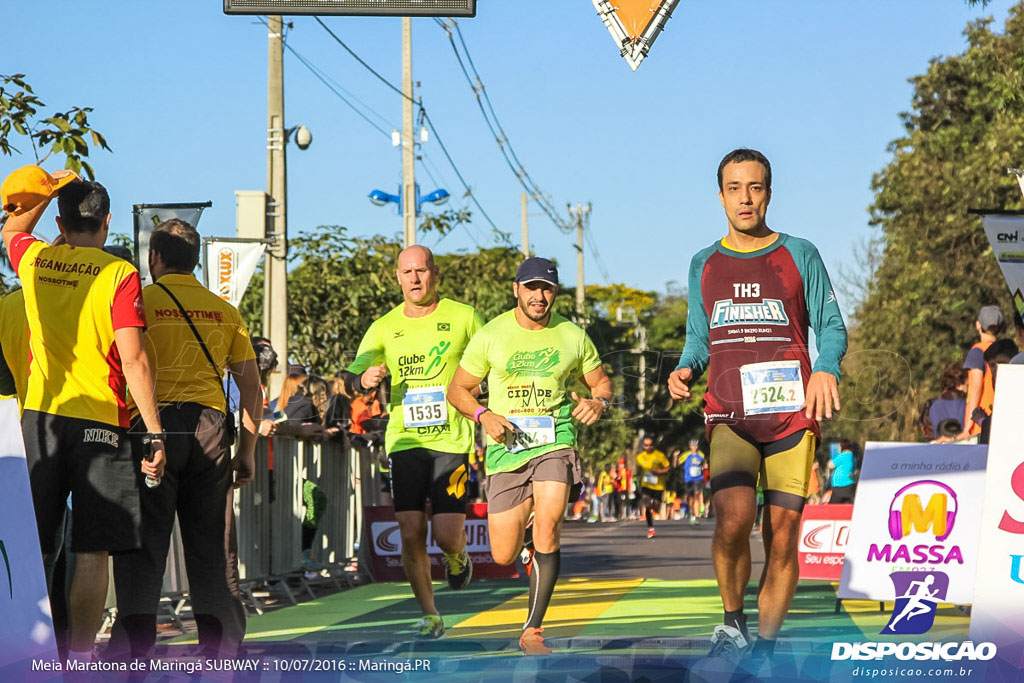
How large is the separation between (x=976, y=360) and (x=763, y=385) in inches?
196

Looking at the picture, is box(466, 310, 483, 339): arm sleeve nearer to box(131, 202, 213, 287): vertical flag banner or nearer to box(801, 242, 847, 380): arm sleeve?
box(131, 202, 213, 287): vertical flag banner

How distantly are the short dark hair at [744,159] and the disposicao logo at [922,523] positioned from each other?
3964 mm

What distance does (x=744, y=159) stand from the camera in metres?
7.63

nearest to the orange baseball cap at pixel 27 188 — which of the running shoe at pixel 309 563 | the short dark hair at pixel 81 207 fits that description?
the short dark hair at pixel 81 207

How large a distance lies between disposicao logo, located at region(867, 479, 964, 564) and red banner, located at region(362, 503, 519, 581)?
4.34 meters

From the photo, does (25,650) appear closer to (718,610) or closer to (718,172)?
(718,172)

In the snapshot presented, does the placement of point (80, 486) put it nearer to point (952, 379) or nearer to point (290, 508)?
point (290, 508)

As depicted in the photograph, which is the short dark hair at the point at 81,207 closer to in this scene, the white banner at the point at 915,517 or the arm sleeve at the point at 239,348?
the arm sleeve at the point at 239,348

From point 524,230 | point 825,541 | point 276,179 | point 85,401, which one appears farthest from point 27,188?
point 524,230

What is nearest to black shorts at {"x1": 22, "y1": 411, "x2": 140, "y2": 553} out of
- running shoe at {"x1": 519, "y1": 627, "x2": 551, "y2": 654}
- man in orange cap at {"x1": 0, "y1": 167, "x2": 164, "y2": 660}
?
man in orange cap at {"x1": 0, "y1": 167, "x2": 164, "y2": 660}

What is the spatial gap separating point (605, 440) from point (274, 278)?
25813mm

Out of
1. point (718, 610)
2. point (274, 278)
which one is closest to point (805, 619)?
point (718, 610)

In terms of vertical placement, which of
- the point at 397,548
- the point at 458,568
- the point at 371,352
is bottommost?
the point at 397,548

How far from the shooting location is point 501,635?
31.1ft
